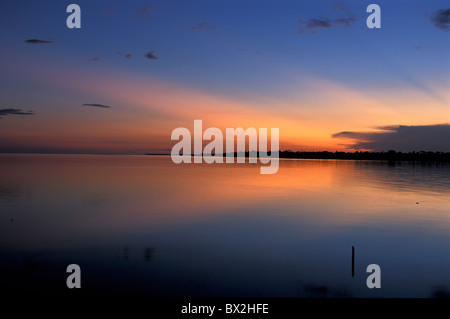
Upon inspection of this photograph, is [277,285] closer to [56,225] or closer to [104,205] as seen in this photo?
[56,225]

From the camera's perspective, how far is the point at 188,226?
3212cm

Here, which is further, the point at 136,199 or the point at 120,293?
the point at 136,199

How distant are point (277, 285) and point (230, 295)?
106 inches

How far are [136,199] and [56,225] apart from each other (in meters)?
18.6

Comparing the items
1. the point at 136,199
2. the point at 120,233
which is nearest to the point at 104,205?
the point at 136,199

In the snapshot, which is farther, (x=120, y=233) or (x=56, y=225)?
(x=56, y=225)

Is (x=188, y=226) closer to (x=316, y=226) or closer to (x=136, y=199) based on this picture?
(x=316, y=226)
